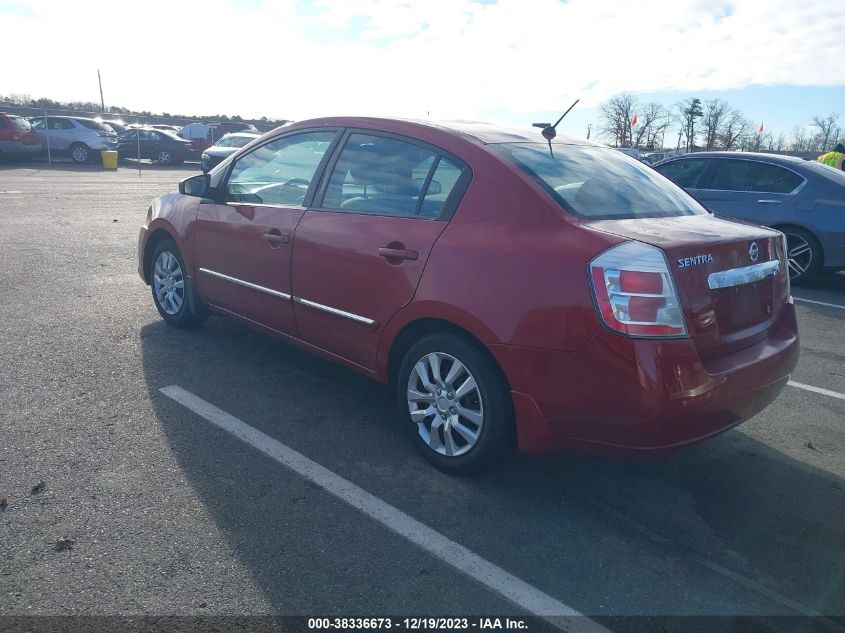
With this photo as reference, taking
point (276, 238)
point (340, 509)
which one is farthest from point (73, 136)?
point (340, 509)

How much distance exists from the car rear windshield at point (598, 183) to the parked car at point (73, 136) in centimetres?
2659

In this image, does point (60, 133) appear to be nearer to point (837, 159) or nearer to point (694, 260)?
point (837, 159)

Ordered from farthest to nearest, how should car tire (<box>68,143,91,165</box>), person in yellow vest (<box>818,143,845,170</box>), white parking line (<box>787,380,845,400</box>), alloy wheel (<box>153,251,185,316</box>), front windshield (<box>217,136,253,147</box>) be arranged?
car tire (<box>68,143,91,165</box>) < front windshield (<box>217,136,253,147</box>) < person in yellow vest (<box>818,143,845,170</box>) < alloy wheel (<box>153,251,185,316</box>) < white parking line (<box>787,380,845,400</box>)

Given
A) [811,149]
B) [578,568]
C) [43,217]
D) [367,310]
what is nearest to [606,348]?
[578,568]

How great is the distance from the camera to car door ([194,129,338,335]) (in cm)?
452

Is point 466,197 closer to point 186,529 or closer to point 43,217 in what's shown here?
point 186,529

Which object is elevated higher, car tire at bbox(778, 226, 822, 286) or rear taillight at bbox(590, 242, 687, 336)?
rear taillight at bbox(590, 242, 687, 336)

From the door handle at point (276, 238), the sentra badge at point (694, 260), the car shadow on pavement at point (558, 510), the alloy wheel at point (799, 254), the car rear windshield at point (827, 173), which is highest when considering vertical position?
the car rear windshield at point (827, 173)

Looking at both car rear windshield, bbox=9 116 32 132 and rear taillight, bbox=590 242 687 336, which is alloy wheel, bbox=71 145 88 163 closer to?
car rear windshield, bbox=9 116 32 132

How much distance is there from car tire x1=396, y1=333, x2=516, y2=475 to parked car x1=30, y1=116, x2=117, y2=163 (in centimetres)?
2678

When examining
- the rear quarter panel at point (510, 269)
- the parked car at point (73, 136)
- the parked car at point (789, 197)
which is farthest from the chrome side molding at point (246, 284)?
the parked car at point (73, 136)

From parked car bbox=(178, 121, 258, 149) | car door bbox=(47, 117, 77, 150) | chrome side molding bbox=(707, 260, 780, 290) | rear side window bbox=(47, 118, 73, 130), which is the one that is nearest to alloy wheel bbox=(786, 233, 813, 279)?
chrome side molding bbox=(707, 260, 780, 290)

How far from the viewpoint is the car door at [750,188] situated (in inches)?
352

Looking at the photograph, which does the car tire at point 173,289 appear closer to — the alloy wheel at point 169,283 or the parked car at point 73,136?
the alloy wheel at point 169,283
